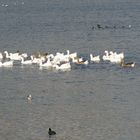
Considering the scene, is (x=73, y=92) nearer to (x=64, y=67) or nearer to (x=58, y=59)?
(x=64, y=67)

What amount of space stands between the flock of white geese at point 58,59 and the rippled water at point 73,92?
4.01 feet

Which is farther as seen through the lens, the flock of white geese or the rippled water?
the flock of white geese

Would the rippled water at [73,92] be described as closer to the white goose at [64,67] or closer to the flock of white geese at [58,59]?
the white goose at [64,67]

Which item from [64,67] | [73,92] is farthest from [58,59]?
[73,92]

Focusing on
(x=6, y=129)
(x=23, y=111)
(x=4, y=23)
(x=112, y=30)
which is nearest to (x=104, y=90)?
(x=23, y=111)

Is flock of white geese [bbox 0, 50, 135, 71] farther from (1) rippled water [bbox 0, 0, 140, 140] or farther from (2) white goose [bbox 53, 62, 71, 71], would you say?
(1) rippled water [bbox 0, 0, 140, 140]

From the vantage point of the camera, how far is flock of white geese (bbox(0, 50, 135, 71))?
72562 mm

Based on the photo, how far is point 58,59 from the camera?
247 ft

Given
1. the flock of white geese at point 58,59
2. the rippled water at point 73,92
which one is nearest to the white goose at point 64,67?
the flock of white geese at point 58,59

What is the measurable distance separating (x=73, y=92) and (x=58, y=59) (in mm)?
15065

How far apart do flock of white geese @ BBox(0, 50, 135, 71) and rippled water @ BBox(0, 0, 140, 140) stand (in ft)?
4.01

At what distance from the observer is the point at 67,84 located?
63.6 metres

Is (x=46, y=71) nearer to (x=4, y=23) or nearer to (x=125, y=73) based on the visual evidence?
(x=125, y=73)

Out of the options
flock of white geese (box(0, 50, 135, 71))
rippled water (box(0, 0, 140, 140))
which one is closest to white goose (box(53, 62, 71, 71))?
flock of white geese (box(0, 50, 135, 71))
